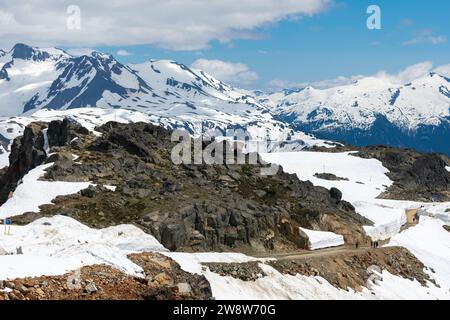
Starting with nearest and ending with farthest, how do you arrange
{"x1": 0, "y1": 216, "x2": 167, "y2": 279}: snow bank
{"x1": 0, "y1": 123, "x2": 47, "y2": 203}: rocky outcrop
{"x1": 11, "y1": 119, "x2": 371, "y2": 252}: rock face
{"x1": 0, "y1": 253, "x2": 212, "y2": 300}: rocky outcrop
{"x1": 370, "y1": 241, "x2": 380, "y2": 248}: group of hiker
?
{"x1": 0, "y1": 253, "x2": 212, "y2": 300}: rocky outcrop
{"x1": 0, "y1": 216, "x2": 167, "y2": 279}: snow bank
{"x1": 11, "y1": 119, "x2": 371, "y2": 252}: rock face
{"x1": 370, "y1": 241, "x2": 380, "y2": 248}: group of hiker
{"x1": 0, "y1": 123, "x2": 47, "y2": 203}: rocky outcrop

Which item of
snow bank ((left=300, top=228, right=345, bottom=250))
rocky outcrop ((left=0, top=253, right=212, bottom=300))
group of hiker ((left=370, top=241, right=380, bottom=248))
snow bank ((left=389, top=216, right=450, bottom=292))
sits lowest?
snow bank ((left=389, top=216, right=450, bottom=292))

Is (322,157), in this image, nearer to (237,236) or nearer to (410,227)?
(410,227)

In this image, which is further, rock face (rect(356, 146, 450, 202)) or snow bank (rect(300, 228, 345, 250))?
rock face (rect(356, 146, 450, 202))

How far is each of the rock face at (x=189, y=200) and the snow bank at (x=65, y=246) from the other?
187 inches

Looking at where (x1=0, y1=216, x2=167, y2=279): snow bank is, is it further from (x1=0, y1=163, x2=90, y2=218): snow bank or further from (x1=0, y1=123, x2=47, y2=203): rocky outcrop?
(x1=0, y1=123, x2=47, y2=203): rocky outcrop

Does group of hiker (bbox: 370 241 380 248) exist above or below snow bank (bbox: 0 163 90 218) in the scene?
below

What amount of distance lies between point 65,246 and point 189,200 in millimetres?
22330

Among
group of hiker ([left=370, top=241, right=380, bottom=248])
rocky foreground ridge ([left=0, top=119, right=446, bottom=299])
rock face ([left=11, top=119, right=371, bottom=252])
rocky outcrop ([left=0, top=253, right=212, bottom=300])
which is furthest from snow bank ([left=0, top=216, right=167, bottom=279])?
group of hiker ([left=370, top=241, right=380, bottom=248])

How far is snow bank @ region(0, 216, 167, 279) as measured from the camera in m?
29.6

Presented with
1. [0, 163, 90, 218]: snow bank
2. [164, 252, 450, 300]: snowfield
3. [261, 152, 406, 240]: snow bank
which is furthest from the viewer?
[261, 152, 406, 240]: snow bank

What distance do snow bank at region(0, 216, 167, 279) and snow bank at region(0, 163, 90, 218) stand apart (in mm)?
9007

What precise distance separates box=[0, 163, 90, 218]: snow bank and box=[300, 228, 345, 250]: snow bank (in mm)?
25026

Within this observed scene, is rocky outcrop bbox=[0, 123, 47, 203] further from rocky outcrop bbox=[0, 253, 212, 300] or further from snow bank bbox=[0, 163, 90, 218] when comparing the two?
rocky outcrop bbox=[0, 253, 212, 300]
